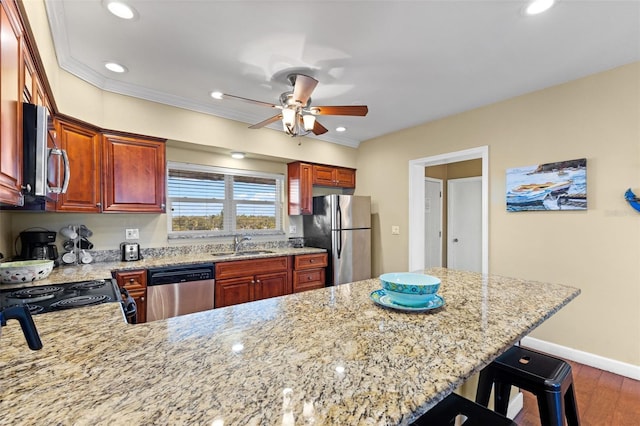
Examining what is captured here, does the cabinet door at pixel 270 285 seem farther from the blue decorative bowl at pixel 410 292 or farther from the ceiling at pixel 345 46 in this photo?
the blue decorative bowl at pixel 410 292

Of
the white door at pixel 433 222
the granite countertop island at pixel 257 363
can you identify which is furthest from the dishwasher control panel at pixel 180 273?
the white door at pixel 433 222

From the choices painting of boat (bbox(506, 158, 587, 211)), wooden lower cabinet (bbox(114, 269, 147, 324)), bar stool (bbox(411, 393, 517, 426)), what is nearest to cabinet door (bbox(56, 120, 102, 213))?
wooden lower cabinet (bbox(114, 269, 147, 324))

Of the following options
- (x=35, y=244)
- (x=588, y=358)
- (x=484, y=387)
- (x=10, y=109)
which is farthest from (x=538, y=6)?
(x=35, y=244)

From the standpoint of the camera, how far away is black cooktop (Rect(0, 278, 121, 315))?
1.47m

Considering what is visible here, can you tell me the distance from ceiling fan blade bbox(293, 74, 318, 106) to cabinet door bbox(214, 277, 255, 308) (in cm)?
196

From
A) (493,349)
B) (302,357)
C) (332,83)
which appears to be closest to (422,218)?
(332,83)

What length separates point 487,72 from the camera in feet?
8.30

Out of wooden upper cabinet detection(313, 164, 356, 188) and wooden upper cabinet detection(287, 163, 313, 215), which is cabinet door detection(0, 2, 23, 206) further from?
wooden upper cabinet detection(313, 164, 356, 188)

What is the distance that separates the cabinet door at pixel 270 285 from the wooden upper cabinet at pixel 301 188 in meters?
1.01

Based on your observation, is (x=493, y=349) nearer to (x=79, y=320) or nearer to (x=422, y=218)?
(x=79, y=320)

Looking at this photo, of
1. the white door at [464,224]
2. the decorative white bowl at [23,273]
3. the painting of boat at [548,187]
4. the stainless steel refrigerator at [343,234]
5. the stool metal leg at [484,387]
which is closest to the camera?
the stool metal leg at [484,387]

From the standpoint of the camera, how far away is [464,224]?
5047 mm

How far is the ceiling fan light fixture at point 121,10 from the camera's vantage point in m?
1.72

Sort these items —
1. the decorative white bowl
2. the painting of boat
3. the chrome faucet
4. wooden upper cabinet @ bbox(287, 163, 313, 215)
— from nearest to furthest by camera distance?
the decorative white bowl → the painting of boat → the chrome faucet → wooden upper cabinet @ bbox(287, 163, 313, 215)
